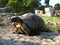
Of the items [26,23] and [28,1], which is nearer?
[26,23]

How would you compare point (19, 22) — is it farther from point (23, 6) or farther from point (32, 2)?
point (32, 2)

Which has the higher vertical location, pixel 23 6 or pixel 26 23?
pixel 26 23

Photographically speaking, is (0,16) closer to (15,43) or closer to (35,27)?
(35,27)

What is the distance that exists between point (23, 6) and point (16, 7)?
24.6 inches

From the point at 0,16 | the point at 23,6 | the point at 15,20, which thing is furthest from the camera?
the point at 23,6

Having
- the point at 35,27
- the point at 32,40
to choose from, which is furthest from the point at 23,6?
the point at 32,40

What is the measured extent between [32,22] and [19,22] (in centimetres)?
58

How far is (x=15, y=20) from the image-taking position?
7.54 metres

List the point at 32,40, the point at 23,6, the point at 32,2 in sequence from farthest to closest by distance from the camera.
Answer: the point at 32,2, the point at 23,6, the point at 32,40

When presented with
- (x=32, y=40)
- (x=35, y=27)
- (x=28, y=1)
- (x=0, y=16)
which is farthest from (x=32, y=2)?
(x=32, y=40)

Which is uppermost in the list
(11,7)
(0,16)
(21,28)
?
(21,28)

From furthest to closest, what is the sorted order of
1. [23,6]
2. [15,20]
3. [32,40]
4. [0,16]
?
[23,6] < [0,16] < [15,20] < [32,40]

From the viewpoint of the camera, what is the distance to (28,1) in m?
22.1

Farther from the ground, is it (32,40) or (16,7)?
(32,40)
